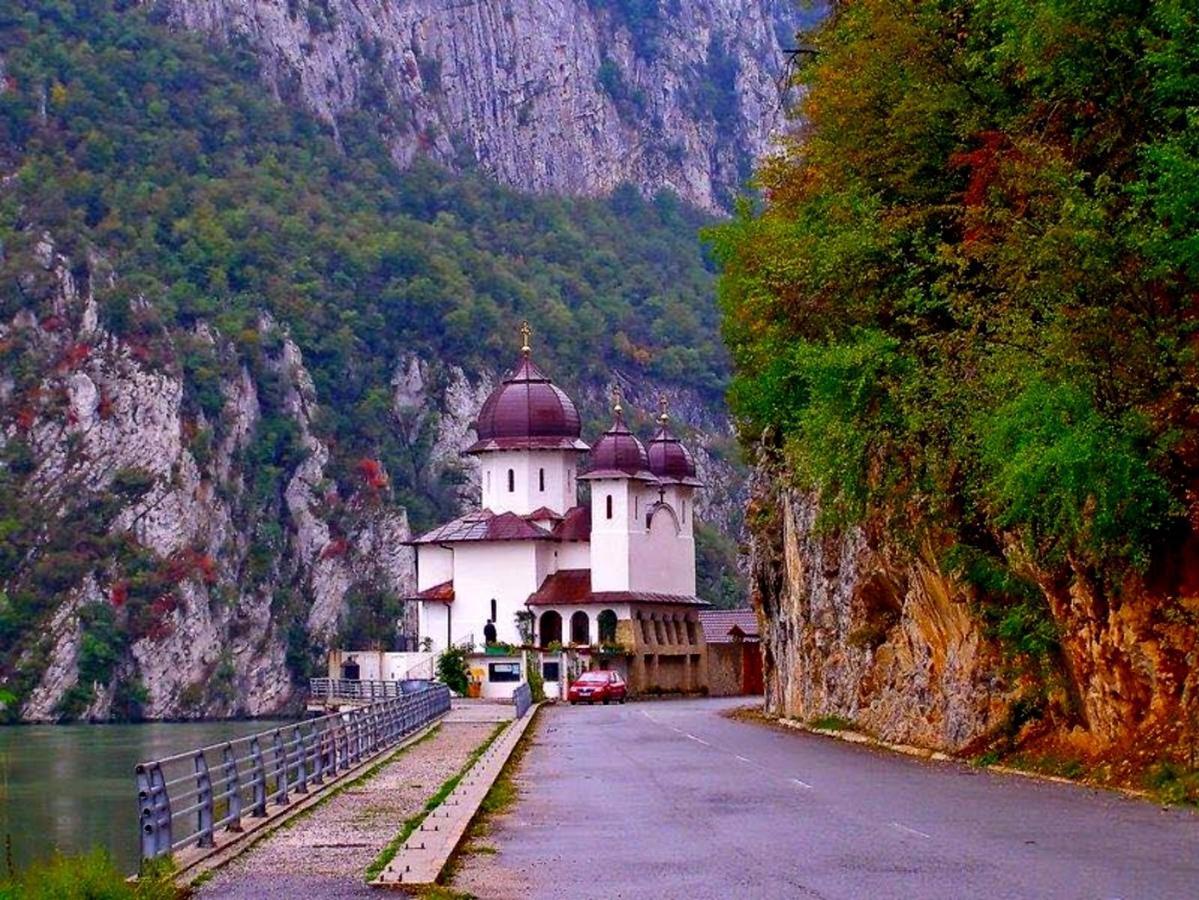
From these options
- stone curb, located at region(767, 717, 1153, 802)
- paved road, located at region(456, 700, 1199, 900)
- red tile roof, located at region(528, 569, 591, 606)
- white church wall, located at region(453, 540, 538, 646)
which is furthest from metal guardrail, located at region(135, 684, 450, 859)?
white church wall, located at region(453, 540, 538, 646)

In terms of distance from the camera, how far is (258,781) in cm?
2517

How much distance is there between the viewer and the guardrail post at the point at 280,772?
26.6 metres

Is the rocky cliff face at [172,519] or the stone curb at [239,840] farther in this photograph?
the rocky cliff face at [172,519]

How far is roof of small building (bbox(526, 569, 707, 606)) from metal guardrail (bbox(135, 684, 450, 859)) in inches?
2137

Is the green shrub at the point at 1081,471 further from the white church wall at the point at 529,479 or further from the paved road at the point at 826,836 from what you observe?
the white church wall at the point at 529,479

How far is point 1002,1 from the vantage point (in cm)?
2995

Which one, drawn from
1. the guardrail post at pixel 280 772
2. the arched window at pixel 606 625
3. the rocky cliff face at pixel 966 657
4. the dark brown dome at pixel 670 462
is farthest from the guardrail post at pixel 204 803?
the dark brown dome at pixel 670 462

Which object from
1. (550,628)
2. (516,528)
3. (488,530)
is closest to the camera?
(550,628)

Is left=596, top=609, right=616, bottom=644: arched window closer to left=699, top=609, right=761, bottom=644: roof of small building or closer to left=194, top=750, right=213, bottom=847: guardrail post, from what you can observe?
left=699, top=609, right=761, bottom=644: roof of small building

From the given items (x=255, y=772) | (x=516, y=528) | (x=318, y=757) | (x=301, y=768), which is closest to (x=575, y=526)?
(x=516, y=528)

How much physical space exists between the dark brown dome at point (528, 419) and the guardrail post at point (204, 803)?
3462 inches

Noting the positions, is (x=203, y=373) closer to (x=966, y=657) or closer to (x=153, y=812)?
(x=966, y=657)

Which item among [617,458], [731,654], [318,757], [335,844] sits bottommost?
[335,844]

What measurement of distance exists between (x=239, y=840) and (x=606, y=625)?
81828 mm
